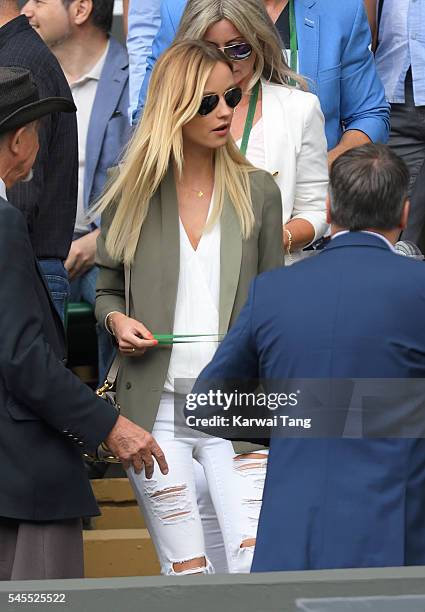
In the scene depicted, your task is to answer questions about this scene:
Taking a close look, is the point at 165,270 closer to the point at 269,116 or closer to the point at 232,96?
the point at 232,96

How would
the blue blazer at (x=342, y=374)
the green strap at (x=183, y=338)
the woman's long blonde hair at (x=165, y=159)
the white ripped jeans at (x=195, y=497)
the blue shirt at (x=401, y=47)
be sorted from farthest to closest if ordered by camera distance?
the blue shirt at (x=401, y=47)
the woman's long blonde hair at (x=165, y=159)
the green strap at (x=183, y=338)
the white ripped jeans at (x=195, y=497)
the blue blazer at (x=342, y=374)

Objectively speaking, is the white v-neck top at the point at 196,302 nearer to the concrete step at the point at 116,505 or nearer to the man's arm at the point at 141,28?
the concrete step at the point at 116,505

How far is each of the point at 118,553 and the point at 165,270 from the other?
1925mm

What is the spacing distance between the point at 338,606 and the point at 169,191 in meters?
1.44

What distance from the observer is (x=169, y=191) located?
448 centimetres

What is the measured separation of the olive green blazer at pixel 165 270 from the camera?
4.33 meters

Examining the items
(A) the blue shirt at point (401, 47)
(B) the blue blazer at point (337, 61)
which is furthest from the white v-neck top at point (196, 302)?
(A) the blue shirt at point (401, 47)

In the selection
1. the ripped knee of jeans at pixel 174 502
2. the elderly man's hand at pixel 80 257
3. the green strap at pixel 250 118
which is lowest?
the elderly man's hand at pixel 80 257

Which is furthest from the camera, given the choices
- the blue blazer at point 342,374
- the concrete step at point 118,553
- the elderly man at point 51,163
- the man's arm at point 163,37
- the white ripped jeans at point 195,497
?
the concrete step at point 118,553

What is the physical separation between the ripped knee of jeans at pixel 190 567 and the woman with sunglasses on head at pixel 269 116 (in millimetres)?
1129

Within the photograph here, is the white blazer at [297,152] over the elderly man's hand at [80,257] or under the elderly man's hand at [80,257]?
over

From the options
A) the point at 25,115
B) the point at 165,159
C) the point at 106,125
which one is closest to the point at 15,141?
the point at 25,115

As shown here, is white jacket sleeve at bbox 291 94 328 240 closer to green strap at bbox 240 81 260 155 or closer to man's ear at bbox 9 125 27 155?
green strap at bbox 240 81 260 155

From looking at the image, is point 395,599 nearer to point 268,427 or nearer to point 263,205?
point 268,427
